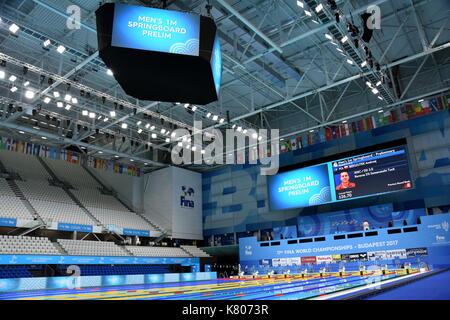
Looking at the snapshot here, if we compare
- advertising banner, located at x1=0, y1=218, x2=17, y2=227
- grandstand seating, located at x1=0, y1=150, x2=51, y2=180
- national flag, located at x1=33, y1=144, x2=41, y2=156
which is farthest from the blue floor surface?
grandstand seating, located at x1=0, y1=150, x2=51, y2=180

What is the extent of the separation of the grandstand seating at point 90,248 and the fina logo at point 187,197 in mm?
6441

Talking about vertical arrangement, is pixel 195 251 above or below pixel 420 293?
above

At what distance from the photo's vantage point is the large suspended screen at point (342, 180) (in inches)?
735

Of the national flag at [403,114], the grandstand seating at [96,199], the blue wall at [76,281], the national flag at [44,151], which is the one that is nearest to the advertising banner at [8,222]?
the blue wall at [76,281]

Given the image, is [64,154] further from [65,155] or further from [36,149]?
[36,149]

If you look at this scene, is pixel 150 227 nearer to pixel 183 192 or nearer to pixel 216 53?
pixel 183 192

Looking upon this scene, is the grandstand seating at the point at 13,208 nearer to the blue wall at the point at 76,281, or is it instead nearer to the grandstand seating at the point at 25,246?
the grandstand seating at the point at 25,246

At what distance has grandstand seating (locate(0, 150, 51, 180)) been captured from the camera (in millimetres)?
23672

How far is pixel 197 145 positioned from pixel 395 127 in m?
13.0

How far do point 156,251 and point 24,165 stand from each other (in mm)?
10912

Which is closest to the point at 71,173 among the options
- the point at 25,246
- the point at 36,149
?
the point at 36,149

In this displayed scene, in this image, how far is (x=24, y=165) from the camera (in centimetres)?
2455

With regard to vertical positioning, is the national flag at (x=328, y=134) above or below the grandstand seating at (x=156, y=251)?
above
